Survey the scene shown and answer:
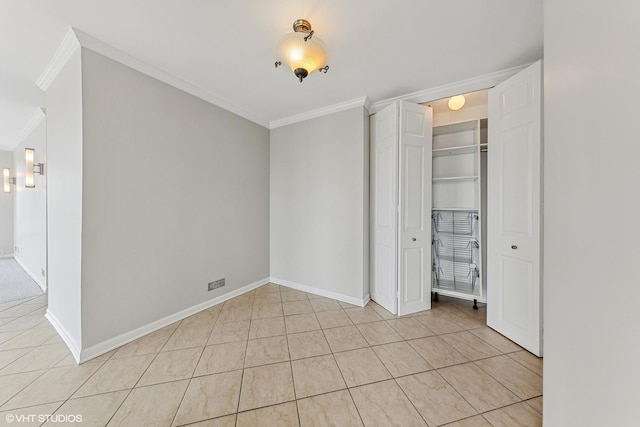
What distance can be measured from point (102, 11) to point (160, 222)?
1688mm

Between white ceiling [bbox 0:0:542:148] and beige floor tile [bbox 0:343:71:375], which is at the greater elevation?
white ceiling [bbox 0:0:542:148]

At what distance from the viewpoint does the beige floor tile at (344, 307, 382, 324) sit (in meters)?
2.54

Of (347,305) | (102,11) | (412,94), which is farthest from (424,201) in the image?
(102,11)

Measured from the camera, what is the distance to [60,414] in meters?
1.35

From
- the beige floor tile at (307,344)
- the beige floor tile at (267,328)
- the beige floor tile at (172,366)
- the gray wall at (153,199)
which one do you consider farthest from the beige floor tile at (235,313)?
the beige floor tile at (307,344)

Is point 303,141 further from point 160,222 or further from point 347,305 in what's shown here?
point 347,305

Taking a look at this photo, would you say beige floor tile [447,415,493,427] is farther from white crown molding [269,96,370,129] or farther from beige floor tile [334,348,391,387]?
white crown molding [269,96,370,129]

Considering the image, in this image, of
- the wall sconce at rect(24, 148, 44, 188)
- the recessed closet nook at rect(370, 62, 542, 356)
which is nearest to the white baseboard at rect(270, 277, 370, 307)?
the recessed closet nook at rect(370, 62, 542, 356)

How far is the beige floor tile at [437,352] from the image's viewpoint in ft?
6.05

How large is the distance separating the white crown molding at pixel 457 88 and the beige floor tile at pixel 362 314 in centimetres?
254

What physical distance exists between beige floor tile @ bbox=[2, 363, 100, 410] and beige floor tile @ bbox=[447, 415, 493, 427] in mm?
2437

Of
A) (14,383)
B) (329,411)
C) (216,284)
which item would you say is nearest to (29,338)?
(14,383)
